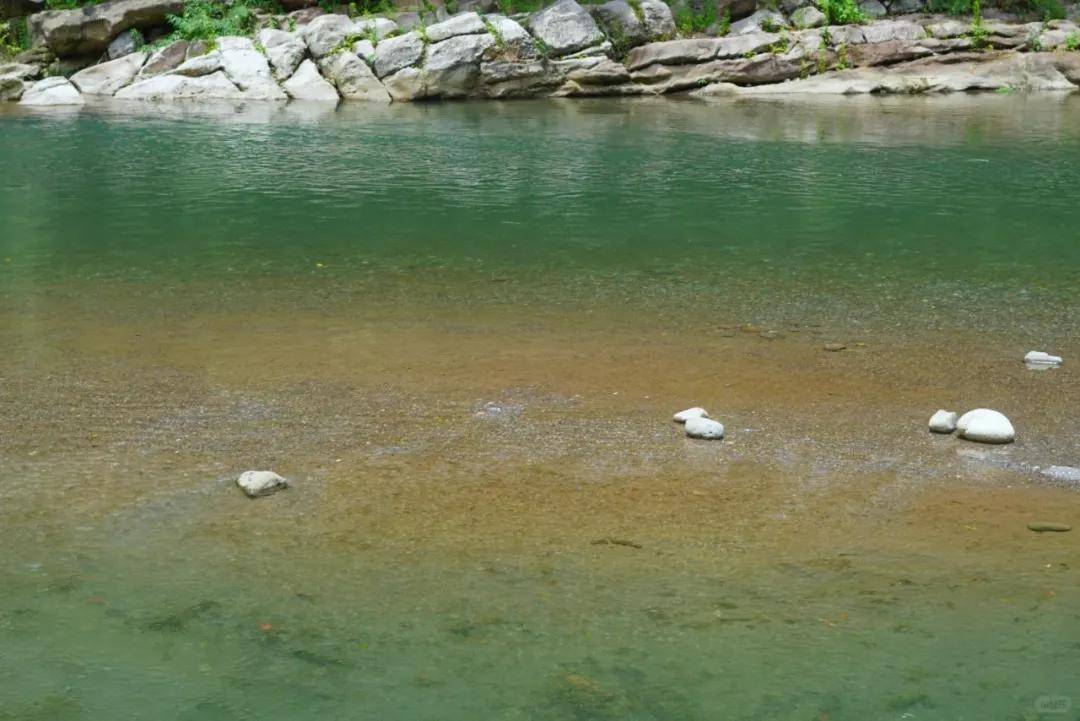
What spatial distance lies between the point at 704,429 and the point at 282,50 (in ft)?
81.0

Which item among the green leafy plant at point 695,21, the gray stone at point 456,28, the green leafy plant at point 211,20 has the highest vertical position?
the green leafy plant at point 211,20

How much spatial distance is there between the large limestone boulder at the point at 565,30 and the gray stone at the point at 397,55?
9.40ft

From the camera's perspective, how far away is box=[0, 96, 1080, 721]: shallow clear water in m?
4.41

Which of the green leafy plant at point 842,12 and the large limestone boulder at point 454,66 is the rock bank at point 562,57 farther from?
the green leafy plant at point 842,12

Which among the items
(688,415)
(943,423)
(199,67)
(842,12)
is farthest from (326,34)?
(943,423)

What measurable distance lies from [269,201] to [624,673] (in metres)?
11.1

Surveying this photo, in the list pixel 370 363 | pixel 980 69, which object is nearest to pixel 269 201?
pixel 370 363

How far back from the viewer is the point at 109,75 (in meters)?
29.0

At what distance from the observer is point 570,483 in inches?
236

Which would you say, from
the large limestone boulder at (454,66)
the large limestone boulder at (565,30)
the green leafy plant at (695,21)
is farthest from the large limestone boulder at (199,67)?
the green leafy plant at (695,21)

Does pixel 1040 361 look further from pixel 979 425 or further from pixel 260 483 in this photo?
pixel 260 483

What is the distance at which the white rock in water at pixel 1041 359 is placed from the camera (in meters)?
7.89

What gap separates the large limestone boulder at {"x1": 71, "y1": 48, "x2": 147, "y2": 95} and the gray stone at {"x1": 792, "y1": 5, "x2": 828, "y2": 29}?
1562 centimetres

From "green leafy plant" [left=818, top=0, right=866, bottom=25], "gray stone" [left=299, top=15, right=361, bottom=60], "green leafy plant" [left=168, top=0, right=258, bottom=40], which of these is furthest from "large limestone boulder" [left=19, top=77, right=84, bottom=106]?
"green leafy plant" [left=818, top=0, right=866, bottom=25]
